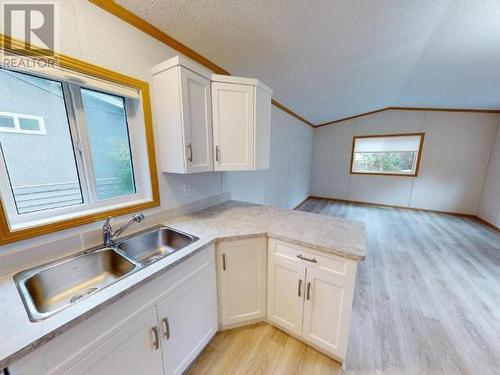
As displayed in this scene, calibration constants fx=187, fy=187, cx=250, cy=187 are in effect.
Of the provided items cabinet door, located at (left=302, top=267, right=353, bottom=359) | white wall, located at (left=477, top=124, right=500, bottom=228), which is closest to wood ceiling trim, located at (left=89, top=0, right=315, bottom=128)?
cabinet door, located at (left=302, top=267, right=353, bottom=359)

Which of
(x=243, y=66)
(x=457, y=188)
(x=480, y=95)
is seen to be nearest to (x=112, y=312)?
(x=243, y=66)

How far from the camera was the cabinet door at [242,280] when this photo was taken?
1428 millimetres

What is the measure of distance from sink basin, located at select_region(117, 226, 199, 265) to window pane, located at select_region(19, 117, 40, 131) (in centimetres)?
83

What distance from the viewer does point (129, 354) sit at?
35.0 inches

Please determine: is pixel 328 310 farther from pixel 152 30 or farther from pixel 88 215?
pixel 152 30

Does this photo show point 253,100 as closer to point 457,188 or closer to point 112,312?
point 112,312

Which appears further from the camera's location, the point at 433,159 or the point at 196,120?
the point at 433,159

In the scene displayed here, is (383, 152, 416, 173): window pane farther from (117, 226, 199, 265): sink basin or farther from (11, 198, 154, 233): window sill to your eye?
(11, 198, 154, 233): window sill

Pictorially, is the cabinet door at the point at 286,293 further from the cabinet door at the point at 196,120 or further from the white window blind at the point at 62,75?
the white window blind at the point at 62,75

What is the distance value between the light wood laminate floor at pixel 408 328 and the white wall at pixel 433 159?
6.62 ft

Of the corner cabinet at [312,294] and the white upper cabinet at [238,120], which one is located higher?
the white upper cabinet at [238,120]

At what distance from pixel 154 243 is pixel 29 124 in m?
1.01

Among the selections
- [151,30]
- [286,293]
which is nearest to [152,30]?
[151,30]

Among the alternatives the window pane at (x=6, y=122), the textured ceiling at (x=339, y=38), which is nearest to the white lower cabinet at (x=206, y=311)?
the window pane at (x=6, y=122)
